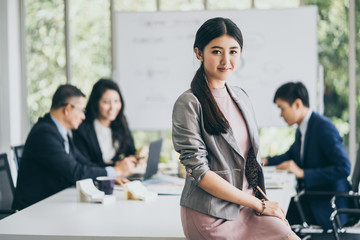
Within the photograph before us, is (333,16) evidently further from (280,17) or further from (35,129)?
(35,129)

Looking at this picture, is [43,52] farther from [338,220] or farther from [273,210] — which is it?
[273,210]

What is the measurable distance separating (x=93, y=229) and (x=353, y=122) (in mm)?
3559

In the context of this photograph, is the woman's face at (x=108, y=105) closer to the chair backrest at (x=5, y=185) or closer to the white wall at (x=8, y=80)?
the chair backrest at (x=5, y=185)

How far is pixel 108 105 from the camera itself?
367 cm

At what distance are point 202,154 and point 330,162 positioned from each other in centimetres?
183

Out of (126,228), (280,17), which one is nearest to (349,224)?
(126,228)

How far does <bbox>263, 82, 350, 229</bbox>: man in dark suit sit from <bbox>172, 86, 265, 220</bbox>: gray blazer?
1.63 metres

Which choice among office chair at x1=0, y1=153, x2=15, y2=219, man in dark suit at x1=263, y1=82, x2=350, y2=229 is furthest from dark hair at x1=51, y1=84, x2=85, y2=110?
man in dark suit at x1=263, y1=82, x2=350, y2=229

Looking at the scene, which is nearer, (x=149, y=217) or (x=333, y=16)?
(x=149, y=217)

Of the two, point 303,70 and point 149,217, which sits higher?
point 303,70

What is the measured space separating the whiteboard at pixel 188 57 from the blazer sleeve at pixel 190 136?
126 inches

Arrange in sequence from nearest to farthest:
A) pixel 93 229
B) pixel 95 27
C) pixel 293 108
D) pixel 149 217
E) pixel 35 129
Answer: pixel 93 229 → pixel 149 217 → pixel 35 129 → pixel 293 108 → pixel 95 27

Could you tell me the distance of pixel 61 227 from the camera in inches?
73.0

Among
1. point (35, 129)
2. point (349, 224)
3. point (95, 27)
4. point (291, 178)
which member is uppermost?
point (95, 27)
